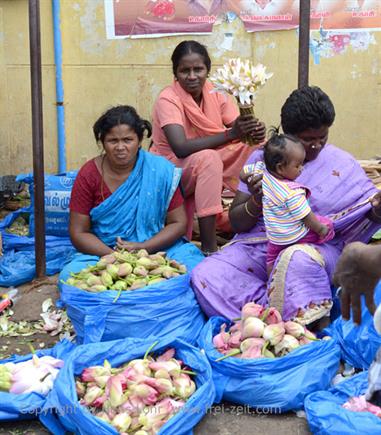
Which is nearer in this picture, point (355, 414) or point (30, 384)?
point (355, 414)

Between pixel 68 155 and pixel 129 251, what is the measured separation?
317 centimetres

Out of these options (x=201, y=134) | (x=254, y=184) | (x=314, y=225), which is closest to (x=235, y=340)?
(x=314, y=225)

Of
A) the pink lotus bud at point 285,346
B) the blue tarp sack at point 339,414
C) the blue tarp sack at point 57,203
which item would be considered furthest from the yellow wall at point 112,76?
the blue tarp sack at point 339,414

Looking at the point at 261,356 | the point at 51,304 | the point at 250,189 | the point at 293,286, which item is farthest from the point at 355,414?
the point at 51,304

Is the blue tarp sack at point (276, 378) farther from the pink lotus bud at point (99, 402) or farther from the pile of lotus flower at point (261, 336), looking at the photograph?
the pink lotus bud at point (99, 402)

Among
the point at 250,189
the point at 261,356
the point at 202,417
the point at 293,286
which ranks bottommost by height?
the point at 202,417

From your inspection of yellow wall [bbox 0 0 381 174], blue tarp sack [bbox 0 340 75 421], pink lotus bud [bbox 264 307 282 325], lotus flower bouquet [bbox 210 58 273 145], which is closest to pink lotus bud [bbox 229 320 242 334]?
pink lotus bud [bbox 264 307 282 325]

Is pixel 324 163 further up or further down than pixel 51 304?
further up

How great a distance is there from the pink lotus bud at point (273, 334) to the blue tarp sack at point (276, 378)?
9cm

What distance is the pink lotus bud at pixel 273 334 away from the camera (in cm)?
314

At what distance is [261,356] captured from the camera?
10.2ft

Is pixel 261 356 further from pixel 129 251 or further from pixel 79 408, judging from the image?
pixel 129 251

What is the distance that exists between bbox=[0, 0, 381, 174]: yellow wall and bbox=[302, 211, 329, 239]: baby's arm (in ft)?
11.1

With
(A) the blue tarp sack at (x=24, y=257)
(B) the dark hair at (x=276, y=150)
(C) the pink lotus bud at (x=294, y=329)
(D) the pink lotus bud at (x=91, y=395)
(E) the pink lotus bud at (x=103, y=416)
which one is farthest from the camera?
(A) the blue tarp sack at (x=24, y=257)
